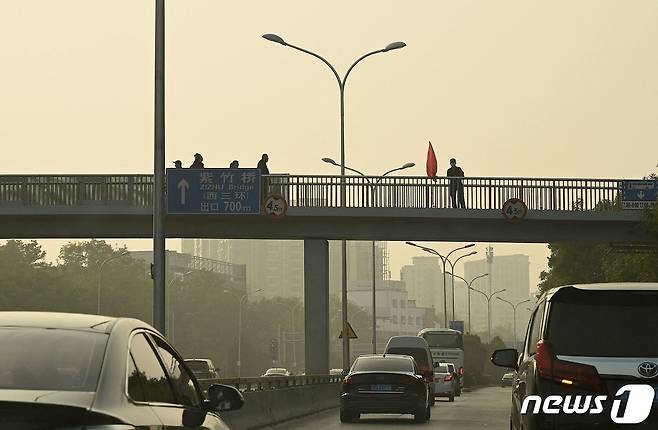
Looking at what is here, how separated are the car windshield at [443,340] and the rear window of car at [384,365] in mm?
48957

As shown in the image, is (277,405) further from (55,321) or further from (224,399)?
(55,321)

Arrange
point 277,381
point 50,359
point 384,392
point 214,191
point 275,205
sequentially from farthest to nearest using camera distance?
point 275,205
point 214,191
point 277,381
point 384,392
point 50,359

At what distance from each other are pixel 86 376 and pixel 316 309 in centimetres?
4268

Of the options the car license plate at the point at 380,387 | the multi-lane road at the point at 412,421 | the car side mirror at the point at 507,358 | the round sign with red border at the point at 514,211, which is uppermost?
the round sign with red border at the point at 514,211

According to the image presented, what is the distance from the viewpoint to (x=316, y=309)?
164ft

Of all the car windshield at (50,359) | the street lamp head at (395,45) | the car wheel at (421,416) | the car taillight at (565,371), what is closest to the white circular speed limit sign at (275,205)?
the street lamp head at (395,45)

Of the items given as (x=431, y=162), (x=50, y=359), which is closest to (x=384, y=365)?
(x=50, y=359)

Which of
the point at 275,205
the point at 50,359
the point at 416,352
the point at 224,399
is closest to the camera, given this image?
the point at 50,359

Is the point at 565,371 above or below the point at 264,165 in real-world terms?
below

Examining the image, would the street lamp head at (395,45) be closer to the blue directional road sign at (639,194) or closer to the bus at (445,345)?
the blue directional road sign at (639,194)

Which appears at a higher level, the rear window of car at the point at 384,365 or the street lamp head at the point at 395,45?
the street lamp head at the point at 395,45

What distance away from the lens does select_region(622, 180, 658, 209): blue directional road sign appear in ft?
158

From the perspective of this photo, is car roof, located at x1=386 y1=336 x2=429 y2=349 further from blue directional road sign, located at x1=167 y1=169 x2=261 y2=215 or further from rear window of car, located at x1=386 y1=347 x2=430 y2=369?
blue directional road sign, located at x1=167 y1=169 x2=261 y2=215

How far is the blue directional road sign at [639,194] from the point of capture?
48.3 meters
